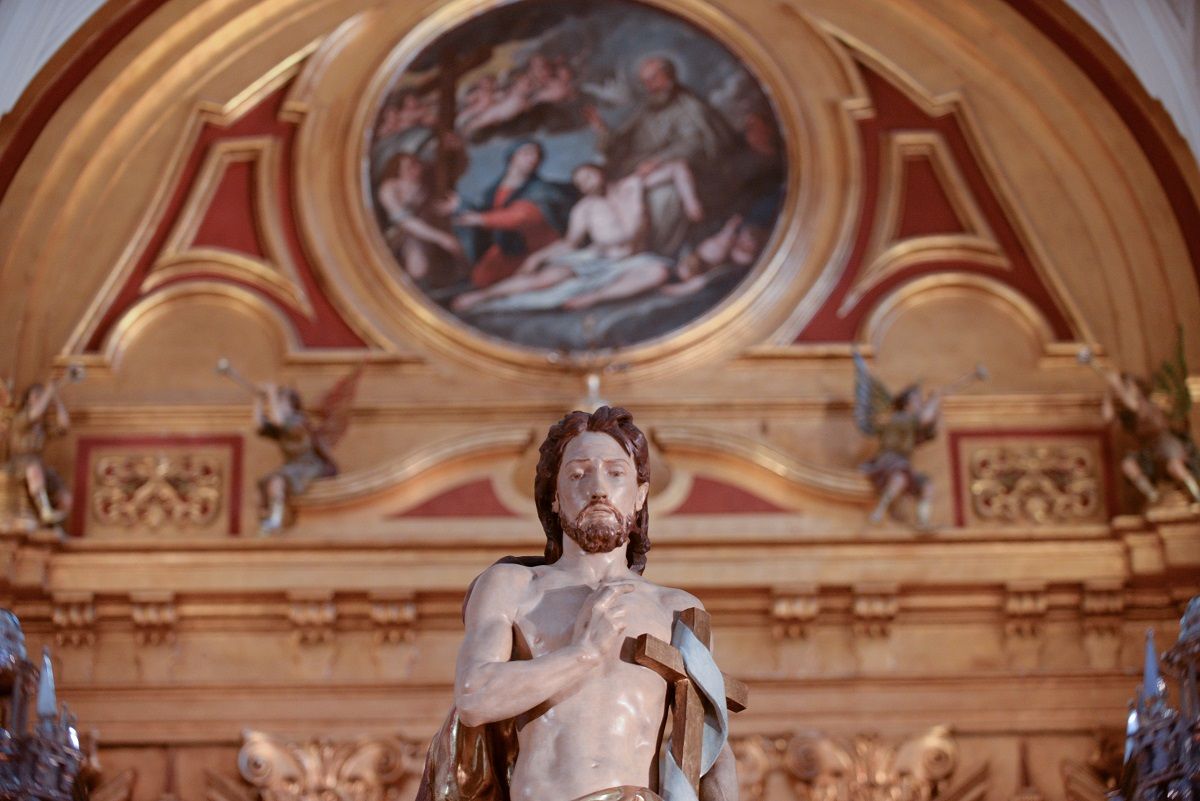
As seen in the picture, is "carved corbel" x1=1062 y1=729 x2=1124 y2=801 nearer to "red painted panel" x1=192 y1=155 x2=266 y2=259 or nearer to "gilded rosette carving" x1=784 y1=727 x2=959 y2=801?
Result: "gilded rosette carving" x1=784 y1=727 x2=959 y2=801

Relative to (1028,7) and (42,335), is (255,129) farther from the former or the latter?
(1028,7)

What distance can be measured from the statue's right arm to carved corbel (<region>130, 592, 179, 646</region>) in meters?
6.33

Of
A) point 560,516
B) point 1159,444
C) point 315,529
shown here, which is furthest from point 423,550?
point 560,516

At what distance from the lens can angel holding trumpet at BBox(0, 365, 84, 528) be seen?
11.7 m

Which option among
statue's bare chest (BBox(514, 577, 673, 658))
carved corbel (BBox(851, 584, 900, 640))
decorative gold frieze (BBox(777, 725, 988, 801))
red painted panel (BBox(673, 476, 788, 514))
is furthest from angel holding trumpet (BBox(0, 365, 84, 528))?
statue's bare chest (BBox(514, 577, 673, 658))

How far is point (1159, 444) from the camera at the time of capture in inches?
460

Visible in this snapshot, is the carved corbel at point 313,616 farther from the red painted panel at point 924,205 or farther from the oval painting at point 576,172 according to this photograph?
the red painted panel at point 924,205

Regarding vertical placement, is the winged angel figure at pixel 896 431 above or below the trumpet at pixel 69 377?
below

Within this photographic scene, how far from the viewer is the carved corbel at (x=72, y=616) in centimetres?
1144

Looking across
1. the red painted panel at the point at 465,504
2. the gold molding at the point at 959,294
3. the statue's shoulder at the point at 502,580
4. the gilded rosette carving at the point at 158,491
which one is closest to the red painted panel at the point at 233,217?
the gilded rosette carving at the point at 158,491

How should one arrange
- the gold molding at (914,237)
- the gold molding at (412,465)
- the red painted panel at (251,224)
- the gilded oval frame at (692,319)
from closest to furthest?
the gold molding at (412,465) → the gilded oval frame at (692,319) → the red painted panel at (251,224) → the gold molding at (914,237)

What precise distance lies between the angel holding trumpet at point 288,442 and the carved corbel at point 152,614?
578 mm

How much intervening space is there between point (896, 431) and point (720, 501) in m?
0.94

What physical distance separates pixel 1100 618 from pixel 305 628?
382cm
